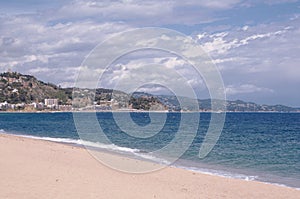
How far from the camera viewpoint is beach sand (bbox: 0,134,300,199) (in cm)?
1257

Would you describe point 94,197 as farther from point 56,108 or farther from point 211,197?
point 56,108

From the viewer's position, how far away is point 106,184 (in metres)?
14.4

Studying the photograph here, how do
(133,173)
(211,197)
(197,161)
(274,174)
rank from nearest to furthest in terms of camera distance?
1. (211,197)
2. (133,173)
3. (274,174)
4. (197,161)

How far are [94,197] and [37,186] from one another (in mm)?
1963

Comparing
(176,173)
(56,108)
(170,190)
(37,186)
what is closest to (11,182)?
(37,186)

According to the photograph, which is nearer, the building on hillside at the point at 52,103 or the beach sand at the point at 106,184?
the beach sand at the point at 106,184

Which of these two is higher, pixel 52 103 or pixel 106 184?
pixel 52 103

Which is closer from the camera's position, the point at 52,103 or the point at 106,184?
the point at 106,184

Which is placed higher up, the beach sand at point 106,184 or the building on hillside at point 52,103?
the building on hillside at point 52,103

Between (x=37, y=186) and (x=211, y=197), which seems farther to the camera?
(x=211, y=197)

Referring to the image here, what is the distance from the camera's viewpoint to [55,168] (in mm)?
17109

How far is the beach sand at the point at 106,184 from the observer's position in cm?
1257

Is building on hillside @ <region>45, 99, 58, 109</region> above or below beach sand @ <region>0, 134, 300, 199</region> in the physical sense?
above

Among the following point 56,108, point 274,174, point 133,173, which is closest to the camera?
point 133,173
